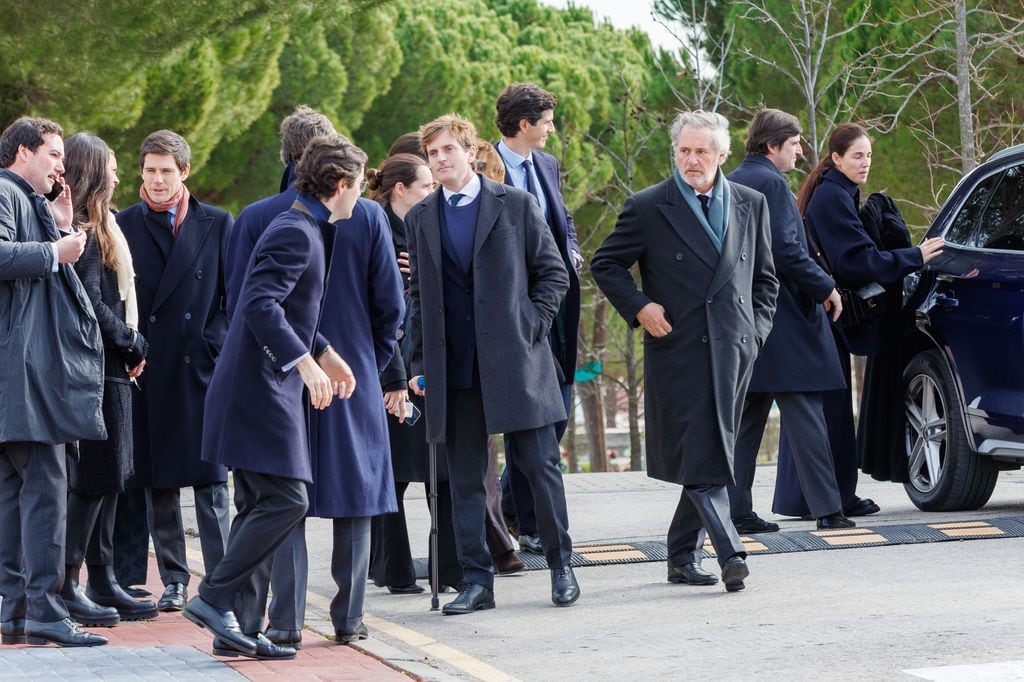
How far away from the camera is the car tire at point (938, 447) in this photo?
9367 mm

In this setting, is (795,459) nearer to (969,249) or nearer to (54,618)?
(969,249)

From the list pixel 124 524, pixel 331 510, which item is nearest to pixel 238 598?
pixel 331 510

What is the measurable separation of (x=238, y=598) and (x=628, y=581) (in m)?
2.21

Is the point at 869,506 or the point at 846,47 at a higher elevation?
the point at 846,47

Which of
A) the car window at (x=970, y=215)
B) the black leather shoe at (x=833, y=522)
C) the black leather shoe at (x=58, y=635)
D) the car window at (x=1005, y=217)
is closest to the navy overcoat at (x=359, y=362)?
the black leather shoe at (x=58, y=635)

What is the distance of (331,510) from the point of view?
21.0 ft

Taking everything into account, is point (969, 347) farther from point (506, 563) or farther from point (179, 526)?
point (179, 526)

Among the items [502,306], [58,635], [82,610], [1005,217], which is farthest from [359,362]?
[1005,217]

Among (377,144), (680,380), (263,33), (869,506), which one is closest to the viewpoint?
(680,380)

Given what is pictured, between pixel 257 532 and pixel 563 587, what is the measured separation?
5.43ft

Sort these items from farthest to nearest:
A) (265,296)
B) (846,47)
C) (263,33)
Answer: (263,33) → (846,47) → (265,296)

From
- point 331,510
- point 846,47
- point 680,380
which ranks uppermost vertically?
point 846,47

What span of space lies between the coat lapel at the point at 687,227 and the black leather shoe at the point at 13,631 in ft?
10.2

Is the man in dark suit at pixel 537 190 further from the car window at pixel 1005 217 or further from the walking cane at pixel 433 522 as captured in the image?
the car window at pixel 1005 217
